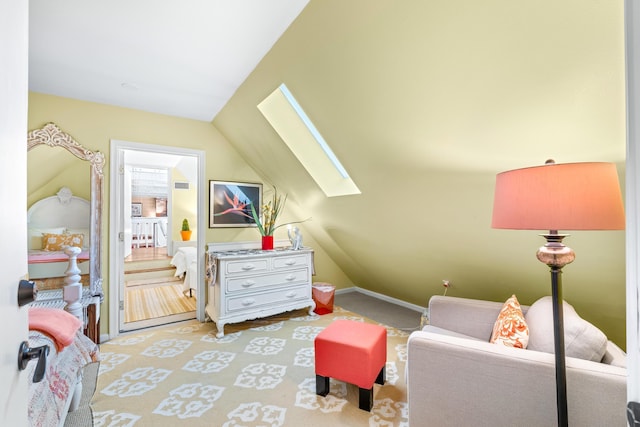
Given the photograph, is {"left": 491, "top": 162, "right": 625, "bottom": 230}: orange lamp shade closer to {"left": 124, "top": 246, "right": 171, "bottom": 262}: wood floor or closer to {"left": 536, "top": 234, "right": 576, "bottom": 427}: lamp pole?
{"left": 536, "top": 234, "right": 576, "bottom": 427}: lamp pole

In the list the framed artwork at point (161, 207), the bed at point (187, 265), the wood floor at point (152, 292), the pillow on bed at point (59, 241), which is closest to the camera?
the pillow on bed at point (59, 241)

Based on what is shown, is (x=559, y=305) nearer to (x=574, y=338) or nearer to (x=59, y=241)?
Answer: (x=574, y=338)

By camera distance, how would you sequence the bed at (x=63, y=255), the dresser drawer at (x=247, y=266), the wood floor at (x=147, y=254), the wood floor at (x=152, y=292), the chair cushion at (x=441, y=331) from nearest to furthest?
the chair cushion at (x=441, y=331) < the bed at (x=63, y=255) < the dresser drawer at (x=247, y=266) < the wood floor at (x=152, y=292) < the wood floor at (x=147, y=254)

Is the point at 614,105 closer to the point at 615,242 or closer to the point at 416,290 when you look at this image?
the point at 615,242

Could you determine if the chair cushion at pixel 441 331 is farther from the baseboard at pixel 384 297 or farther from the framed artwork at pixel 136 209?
the framed artwork at pixel 136 209

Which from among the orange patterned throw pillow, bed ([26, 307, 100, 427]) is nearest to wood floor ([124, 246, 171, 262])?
bed ([26, 307, 100, 427])

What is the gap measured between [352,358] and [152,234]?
579 centimetres

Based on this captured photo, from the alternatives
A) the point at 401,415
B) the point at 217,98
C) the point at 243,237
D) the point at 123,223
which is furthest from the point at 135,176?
the point at 401,415

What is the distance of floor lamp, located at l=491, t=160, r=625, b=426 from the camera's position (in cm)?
93

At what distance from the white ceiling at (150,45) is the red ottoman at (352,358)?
Answer: 2075 mm

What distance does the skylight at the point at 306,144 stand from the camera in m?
2.51

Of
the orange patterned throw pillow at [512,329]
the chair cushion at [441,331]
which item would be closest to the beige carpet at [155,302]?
the chair cushion at [441,331]

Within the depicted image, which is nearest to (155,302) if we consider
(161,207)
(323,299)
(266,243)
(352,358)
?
(266,243)

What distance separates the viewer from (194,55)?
1912 mm
